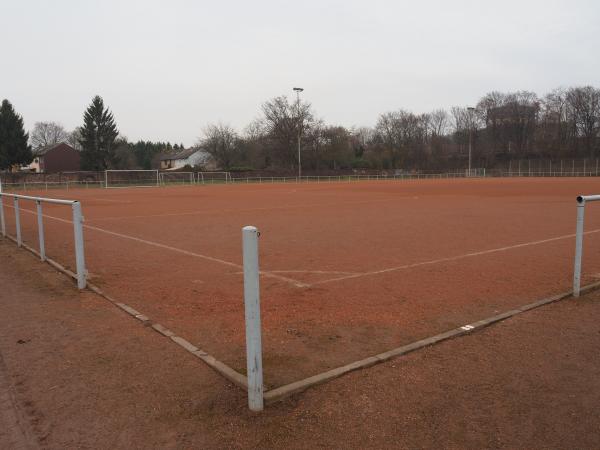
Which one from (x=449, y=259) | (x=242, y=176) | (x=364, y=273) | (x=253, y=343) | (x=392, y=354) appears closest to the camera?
(x=253, y=343)

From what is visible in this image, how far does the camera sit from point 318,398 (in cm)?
327

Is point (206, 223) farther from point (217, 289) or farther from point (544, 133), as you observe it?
point (544, 133)

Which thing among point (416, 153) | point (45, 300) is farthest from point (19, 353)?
point (416, 153)

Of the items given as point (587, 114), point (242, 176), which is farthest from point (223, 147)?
point (587, 114)

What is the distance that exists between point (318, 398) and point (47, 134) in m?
114

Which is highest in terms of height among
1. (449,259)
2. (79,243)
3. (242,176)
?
(242,176)

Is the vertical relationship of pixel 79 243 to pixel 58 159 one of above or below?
below

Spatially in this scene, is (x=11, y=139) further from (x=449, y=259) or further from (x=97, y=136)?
(x=449, y=259)

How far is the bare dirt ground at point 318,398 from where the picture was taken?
9.34 feet

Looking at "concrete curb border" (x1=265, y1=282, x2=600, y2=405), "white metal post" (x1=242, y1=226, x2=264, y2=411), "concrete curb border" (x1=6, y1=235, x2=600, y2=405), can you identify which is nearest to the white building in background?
"concrete curb border" (x1=6, y1=235, x2=600, y2=405)

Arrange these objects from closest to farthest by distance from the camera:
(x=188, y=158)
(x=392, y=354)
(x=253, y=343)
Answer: (x=253, y=343) → (x=392, y=354) → (x=188, y=158)

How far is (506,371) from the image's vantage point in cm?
370

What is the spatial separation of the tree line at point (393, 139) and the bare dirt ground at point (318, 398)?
6925 centimetres

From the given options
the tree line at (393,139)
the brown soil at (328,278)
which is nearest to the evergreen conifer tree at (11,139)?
the tree line at (393,139)
